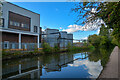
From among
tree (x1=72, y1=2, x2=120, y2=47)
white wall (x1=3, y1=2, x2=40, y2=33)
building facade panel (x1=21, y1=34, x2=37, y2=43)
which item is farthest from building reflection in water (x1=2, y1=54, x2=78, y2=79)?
white wall (x1=3, y1=2, x2=40, y2=33)

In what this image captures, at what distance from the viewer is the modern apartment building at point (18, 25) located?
10041mm

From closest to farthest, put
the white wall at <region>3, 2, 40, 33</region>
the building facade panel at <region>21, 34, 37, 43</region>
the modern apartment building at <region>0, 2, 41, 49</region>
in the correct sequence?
the modern apartment building at <region>0, 2, 41, 49</region>, the white wall at <region>3, 2, 40, 33</region>, the building facade panel at <region>21, 34, 37, 43</region>

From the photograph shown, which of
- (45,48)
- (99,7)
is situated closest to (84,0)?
(99,7)

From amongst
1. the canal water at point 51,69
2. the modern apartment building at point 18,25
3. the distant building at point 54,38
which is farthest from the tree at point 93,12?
the distant building at point 54,38

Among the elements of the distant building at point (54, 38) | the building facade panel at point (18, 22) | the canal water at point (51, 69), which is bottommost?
the canal water at point (51, 69)

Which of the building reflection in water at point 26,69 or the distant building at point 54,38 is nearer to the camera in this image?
the building reflection in water at point 26,69

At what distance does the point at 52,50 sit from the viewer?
10.8 metres

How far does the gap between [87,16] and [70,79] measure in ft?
8.02

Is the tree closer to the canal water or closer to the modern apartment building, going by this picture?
the canal water

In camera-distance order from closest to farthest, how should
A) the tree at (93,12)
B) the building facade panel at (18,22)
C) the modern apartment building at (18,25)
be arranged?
1. the tree at (93,12)
2. the modern apartment building at (18,25)
3. the building facade panel at (18,22)

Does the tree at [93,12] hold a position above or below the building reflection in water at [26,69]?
above

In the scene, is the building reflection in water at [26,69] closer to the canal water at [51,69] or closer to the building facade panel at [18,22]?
the canal water at [51,69]

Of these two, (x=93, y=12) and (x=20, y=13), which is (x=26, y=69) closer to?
(x=93, y=12)

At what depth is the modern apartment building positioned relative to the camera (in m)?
10.0
